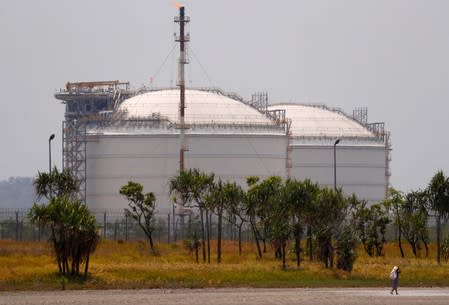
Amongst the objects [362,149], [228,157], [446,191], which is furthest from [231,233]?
[446,191]

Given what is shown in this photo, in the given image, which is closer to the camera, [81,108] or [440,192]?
[440,192]

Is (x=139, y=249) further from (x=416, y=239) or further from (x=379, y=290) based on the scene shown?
(x=379, y=290)

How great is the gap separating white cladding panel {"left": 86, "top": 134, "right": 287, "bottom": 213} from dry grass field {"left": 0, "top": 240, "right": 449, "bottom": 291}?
45.0m

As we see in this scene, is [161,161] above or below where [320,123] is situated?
below

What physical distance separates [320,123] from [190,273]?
83.4 meters

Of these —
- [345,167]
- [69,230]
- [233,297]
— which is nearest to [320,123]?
[345,167]

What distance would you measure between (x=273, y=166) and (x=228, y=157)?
492cm

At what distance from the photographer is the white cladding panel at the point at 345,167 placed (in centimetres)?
14300

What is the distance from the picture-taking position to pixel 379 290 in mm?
58625

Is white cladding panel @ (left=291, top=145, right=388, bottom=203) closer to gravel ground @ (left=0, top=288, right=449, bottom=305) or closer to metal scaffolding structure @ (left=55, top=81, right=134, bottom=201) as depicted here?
metal scaffolding structure @ (left=55, top=81, right=134, bottom=201)

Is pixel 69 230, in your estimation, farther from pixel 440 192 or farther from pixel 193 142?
pixel 193 142

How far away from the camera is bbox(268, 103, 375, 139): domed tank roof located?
14700 centimetres

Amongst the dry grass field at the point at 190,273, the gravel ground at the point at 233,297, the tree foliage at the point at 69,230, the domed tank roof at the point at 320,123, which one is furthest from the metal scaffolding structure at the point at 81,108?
the gravel ground at the point at 233,297

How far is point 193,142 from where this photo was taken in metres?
133
